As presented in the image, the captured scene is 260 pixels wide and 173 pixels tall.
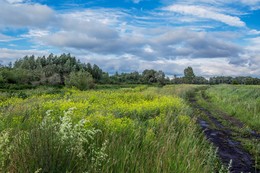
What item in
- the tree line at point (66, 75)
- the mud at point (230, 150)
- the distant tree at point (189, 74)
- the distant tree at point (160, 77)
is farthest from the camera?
the distant tree at point (189, 74)

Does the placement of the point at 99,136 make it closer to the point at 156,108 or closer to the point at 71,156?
the point at 71,156

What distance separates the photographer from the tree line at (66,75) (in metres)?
59.9

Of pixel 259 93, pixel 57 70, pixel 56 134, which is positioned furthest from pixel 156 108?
pixel 57 70

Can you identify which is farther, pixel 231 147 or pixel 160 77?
pixel 160 77

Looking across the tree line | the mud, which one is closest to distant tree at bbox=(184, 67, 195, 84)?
the tree line

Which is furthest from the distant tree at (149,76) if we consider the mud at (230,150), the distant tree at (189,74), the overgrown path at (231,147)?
the mud at (230,150)

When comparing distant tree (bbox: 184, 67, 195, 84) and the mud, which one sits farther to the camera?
distant tree (bbox: 184, 67, 195, 84)

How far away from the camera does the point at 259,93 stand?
77.5 ft

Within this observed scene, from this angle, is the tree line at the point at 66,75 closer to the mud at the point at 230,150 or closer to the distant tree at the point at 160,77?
the distant tree at the point at 160,77

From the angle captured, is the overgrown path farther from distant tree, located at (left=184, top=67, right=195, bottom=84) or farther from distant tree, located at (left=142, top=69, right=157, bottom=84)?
distant tree, located at (left=184, top=67, right=195, bottom=84)

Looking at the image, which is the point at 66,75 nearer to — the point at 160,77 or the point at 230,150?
the point at 160,77

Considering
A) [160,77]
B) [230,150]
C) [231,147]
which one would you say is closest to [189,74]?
[160,77]

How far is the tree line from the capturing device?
59.9 m

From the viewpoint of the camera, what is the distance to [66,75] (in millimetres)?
77000
